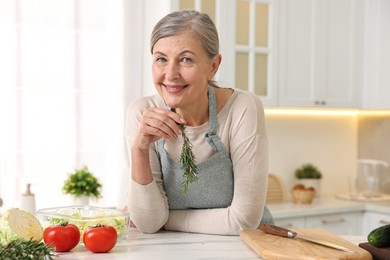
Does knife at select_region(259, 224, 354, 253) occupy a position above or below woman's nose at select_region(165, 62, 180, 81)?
below

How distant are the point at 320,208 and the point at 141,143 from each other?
6.85 feet

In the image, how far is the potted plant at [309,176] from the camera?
4.04 meters

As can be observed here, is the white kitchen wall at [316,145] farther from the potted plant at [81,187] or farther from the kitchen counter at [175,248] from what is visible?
the kitchen counter at [175,248]

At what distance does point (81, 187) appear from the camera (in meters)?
2.97

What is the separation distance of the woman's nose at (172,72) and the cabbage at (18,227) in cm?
58

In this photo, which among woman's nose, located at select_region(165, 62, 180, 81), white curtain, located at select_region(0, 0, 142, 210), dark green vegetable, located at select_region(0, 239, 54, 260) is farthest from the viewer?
white curtain, located at select_region(0, 0, 142, 210)


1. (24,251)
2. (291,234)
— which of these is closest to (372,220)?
(291,234)

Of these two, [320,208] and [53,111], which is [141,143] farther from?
[320,208]

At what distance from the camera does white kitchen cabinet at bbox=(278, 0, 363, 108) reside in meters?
3.78

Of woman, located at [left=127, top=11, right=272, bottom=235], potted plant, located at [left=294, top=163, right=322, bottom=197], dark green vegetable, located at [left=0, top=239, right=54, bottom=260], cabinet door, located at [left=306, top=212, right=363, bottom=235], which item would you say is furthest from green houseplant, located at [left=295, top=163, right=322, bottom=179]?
dark green vegetable, located at [left=0, top=239, right=54, bottom=260]

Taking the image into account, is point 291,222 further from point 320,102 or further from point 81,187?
point 81,187

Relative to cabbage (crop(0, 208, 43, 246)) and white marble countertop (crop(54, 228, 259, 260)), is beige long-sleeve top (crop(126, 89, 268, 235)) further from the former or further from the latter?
cabbage (crop(0, 208, 43, 246))

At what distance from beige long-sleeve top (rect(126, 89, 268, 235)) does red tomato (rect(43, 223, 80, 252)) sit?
0.34 meters

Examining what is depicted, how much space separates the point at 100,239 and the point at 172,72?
1.82ft
